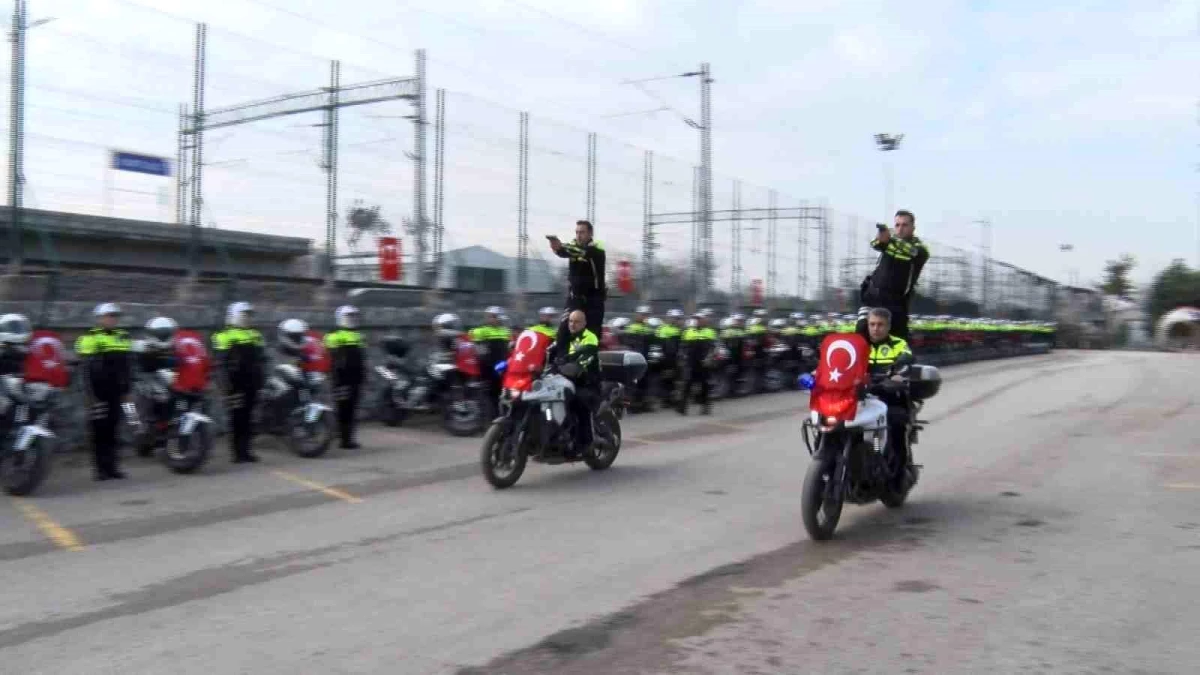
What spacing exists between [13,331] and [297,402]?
10.1 feet

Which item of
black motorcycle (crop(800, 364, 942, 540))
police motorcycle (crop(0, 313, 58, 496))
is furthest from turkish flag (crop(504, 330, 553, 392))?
police motorcycle (crop(0, 313, 58, 496))

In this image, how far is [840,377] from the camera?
25.2 feet

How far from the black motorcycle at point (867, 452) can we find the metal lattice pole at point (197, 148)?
42.7 ft

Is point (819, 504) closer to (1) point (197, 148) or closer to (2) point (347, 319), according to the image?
(2) point (347, 319)

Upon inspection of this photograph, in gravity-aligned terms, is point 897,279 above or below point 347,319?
above

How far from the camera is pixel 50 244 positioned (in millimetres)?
17516

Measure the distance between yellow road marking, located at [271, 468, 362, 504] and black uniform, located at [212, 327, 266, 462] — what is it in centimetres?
65

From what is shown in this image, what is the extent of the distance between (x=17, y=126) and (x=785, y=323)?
14.3 meters

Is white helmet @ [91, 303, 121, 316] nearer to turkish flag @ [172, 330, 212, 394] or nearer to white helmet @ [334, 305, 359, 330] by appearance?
turkish flag @ [172, 330, 212, 394]

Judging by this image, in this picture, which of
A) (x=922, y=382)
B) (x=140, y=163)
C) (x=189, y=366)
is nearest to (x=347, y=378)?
(x=189, y=366)

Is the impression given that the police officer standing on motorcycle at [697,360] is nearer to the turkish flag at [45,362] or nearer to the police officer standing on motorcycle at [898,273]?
the police officer standing on motorcycle at [898,273]

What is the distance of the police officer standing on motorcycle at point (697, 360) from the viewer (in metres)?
17.0

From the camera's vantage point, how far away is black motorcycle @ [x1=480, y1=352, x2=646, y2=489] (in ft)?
31.6

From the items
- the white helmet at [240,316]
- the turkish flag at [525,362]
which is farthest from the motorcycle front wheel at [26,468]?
the turkish flag at [525,362]
